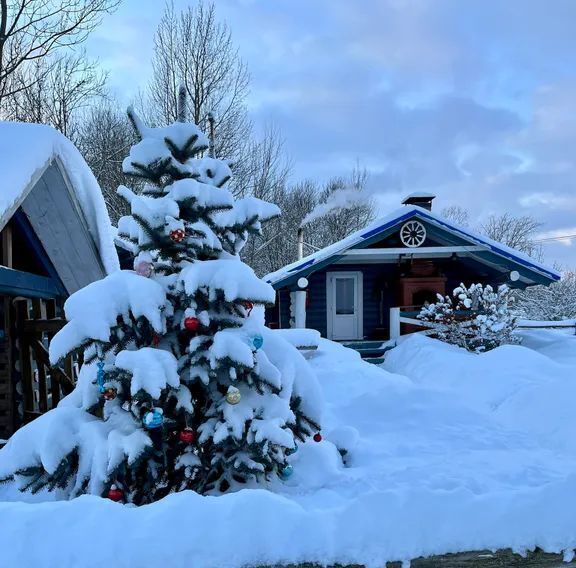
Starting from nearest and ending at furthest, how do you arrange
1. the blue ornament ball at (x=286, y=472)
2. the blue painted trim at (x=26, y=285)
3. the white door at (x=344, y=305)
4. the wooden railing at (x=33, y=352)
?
the blue ornament ball at (x=286, y=472)
the blue painted trim at (x=26, y=285)
the wooden railing at (x=33, y=352)
the white door at (x=344, y=305)

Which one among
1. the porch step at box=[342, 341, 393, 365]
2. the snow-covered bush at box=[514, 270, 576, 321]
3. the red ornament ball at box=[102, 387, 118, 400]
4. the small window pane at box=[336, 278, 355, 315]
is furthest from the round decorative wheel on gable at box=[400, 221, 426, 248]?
the snow-covered bush at box=[514, 270, 576, 321]

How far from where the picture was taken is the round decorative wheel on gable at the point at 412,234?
12.6m

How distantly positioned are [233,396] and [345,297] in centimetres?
1151

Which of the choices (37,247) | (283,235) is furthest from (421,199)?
(283,235)

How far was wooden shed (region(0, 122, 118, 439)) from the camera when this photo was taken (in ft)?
11.5

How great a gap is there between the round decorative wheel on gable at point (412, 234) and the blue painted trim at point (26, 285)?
9.60 meters

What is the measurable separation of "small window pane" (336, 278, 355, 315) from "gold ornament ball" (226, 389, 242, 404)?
1137 centimetres

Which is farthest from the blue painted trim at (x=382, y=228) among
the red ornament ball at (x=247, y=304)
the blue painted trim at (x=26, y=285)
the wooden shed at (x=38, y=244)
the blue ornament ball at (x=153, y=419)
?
the blue ornament ball at (x=153, y=419)

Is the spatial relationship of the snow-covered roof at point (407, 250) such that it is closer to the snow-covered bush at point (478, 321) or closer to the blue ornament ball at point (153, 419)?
the snow-covered bush at point (478, 321)

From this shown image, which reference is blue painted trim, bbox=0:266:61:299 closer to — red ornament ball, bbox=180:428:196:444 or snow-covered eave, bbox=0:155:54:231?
snow-covered eave, bbox=0:155:54:231

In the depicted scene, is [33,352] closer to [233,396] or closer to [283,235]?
[233,396]

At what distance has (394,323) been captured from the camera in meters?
12.7

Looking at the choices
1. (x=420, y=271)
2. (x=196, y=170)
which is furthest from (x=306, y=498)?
(x=420, y=271)

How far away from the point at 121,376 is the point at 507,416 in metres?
5.63
